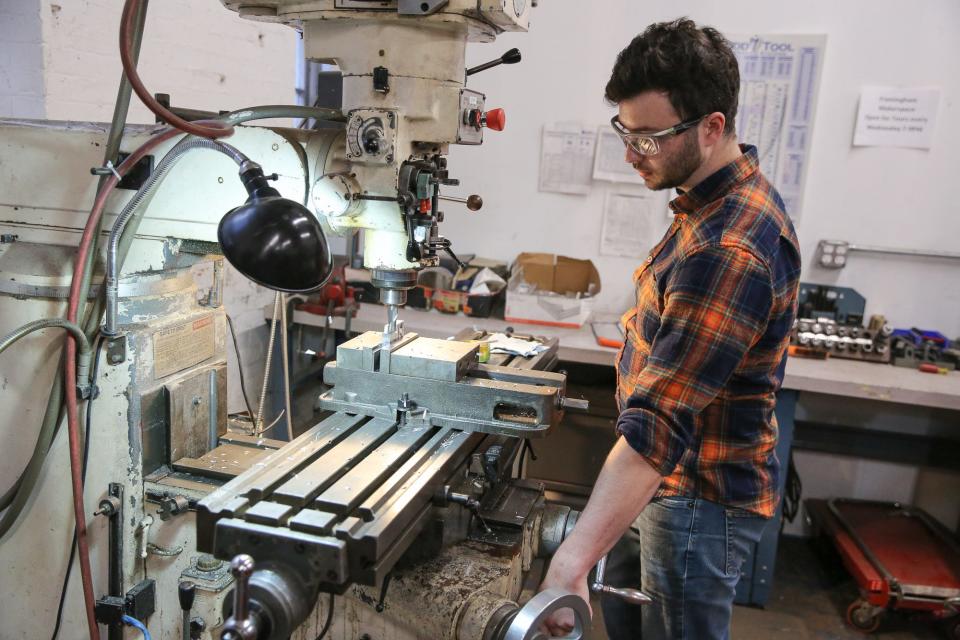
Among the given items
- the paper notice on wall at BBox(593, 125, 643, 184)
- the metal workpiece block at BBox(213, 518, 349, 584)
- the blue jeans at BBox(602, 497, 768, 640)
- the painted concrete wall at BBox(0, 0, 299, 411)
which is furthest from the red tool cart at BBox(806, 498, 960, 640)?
the painted concrete wall at BBox(0, 0, 299, 411)

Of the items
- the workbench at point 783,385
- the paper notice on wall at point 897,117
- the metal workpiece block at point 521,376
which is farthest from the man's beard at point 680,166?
the paper notice on wall at point 897,117

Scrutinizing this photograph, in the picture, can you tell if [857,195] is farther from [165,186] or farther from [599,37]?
[165,186]

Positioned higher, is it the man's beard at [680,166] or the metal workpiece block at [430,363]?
the man's beard at [680,166]

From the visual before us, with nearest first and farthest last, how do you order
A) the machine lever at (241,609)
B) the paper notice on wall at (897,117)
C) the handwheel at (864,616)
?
the machine lever at (241,609), the handwheel at (864,616), the paper notice on wall at (897,117)

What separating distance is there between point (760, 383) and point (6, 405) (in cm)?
122

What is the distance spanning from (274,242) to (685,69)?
0.69 m

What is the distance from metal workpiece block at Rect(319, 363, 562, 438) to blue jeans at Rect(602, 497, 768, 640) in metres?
0.29

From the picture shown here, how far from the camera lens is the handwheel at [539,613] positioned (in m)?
0.83

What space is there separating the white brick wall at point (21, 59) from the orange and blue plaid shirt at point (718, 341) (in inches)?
59.5

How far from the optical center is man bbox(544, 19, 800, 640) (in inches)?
41.2

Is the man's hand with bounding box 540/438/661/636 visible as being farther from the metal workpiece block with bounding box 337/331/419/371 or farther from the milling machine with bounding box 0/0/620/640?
the metal workpiece block with bounding box 337/331/419/371

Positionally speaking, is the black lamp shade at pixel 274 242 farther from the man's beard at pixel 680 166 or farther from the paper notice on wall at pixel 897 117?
the paper notice on wall at pixel 897 117

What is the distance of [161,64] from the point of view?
212 centimetres

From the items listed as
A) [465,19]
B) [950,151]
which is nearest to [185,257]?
[465,19]
